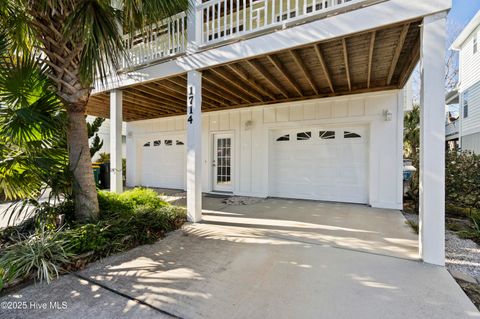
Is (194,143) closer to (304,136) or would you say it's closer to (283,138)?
(283,138)

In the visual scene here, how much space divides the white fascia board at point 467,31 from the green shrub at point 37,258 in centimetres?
1466

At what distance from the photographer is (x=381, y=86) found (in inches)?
221

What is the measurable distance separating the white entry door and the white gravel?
17.8ft

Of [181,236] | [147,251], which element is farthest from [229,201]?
[147,251]

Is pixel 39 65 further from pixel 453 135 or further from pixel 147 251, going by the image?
pixel 453 135

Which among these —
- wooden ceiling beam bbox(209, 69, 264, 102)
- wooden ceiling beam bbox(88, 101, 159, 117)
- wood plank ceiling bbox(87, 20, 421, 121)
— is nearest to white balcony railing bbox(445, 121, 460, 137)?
wood plank ceiling bbox(87, 20, 421, 121)

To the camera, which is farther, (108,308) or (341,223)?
(341,223)

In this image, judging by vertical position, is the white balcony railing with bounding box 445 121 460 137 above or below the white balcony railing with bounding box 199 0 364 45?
below

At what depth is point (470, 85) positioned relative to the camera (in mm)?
10523

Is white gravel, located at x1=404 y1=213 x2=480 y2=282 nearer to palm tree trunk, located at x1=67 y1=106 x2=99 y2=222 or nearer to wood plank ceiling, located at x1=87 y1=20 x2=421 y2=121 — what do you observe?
wood plank ceiling, located at x1=87 y1=20 x2=421 y2=121

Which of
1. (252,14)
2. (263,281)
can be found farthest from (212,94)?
(263,281)

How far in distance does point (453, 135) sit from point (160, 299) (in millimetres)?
17270

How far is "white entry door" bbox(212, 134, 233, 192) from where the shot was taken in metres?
7.73

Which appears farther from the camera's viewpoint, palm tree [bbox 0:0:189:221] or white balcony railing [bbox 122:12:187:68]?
white balcony railing [bbox 122:12:187:68]
